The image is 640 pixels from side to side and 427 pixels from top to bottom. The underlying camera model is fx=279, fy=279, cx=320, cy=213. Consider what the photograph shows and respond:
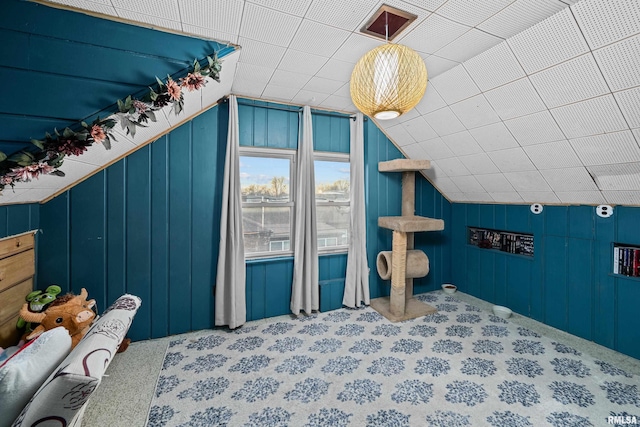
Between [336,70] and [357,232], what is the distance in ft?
5.62

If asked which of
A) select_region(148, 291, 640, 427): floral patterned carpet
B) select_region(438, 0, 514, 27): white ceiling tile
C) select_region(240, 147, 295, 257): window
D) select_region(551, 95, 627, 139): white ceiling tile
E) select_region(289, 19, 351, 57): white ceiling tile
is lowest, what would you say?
select_region(148, 291, 640, 427): floral patterned carpet

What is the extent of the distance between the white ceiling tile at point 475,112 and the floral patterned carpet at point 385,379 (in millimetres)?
1959

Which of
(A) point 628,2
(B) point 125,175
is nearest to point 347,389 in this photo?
(B) point 125,175

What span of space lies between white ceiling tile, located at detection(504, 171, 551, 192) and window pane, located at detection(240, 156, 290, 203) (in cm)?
232

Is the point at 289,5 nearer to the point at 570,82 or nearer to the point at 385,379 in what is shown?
the point at 570,82

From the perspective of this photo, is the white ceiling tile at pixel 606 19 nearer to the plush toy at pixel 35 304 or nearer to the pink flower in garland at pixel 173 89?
the pink flower in garland at pixel 173 89

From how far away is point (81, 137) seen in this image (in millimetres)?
1434

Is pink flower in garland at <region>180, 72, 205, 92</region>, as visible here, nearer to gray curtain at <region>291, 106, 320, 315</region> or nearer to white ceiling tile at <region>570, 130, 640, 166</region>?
gray curtain at <region>291, 106, 320, 315</region>

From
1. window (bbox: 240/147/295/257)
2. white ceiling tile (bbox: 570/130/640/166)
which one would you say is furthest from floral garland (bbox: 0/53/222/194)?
white ceiling tile (bbox: 570/130/640/166)

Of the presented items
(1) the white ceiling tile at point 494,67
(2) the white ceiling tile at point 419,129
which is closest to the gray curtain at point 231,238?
(2) the white ceiling tile at point 419,129

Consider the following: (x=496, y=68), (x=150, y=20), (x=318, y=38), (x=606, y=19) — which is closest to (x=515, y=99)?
(x=496, y=68)

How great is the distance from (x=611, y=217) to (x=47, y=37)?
4.04 metres

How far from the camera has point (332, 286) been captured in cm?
322

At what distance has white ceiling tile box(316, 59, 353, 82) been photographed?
2.21m
